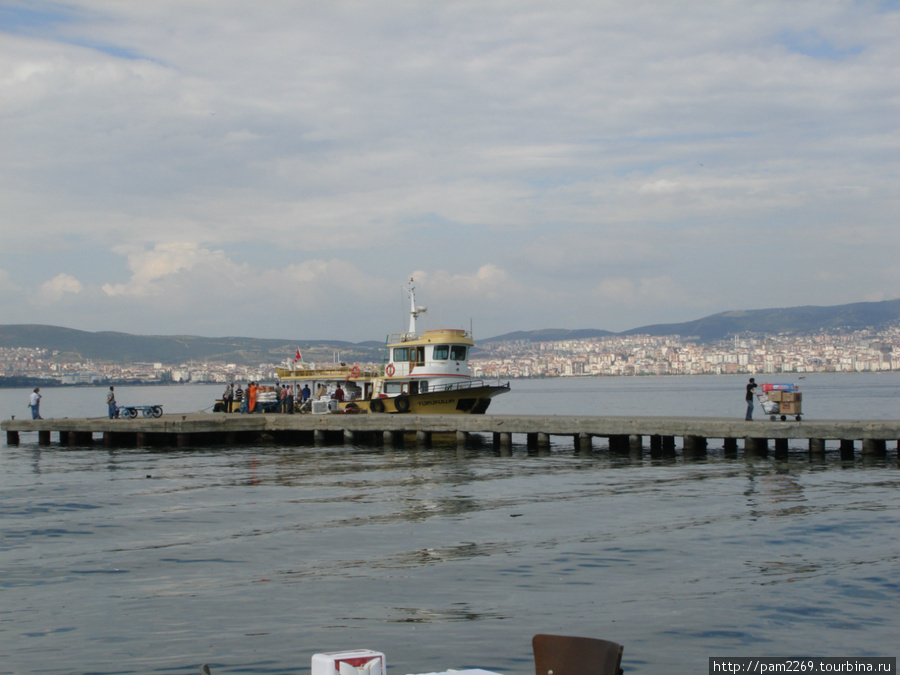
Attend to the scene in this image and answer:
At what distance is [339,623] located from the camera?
9602 millimetres

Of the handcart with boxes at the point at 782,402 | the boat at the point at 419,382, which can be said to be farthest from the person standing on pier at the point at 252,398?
the handcart with boxes at the point at 782,402

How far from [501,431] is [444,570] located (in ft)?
62.6

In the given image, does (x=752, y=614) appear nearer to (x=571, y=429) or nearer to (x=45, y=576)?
(x=45, y=576)

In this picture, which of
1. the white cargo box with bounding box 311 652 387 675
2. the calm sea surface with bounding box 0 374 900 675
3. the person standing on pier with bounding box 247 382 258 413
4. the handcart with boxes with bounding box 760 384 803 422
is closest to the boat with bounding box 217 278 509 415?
the person standing on pier with bounding box 247 382 258 413

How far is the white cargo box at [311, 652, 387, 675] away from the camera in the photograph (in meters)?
5.15

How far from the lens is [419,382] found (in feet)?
124

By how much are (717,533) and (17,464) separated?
25426mm

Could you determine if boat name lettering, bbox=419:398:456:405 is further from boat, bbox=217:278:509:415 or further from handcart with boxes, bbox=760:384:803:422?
handcart with boxes, bbox=760:384:803:422

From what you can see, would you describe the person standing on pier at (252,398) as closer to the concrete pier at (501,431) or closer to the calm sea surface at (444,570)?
the concrete pier at (501,431)

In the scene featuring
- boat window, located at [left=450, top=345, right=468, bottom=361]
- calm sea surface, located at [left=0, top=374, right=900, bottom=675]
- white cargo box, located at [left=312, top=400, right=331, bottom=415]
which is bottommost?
calm sea surface, located at [left=0, top=374, right=900, bottom=675]

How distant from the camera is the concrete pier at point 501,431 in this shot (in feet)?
85.9

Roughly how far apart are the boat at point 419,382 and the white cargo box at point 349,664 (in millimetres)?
31409

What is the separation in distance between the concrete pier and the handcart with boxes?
2.15 ft

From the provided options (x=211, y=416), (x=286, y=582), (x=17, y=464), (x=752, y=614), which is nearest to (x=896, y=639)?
(x=752, y=614)
